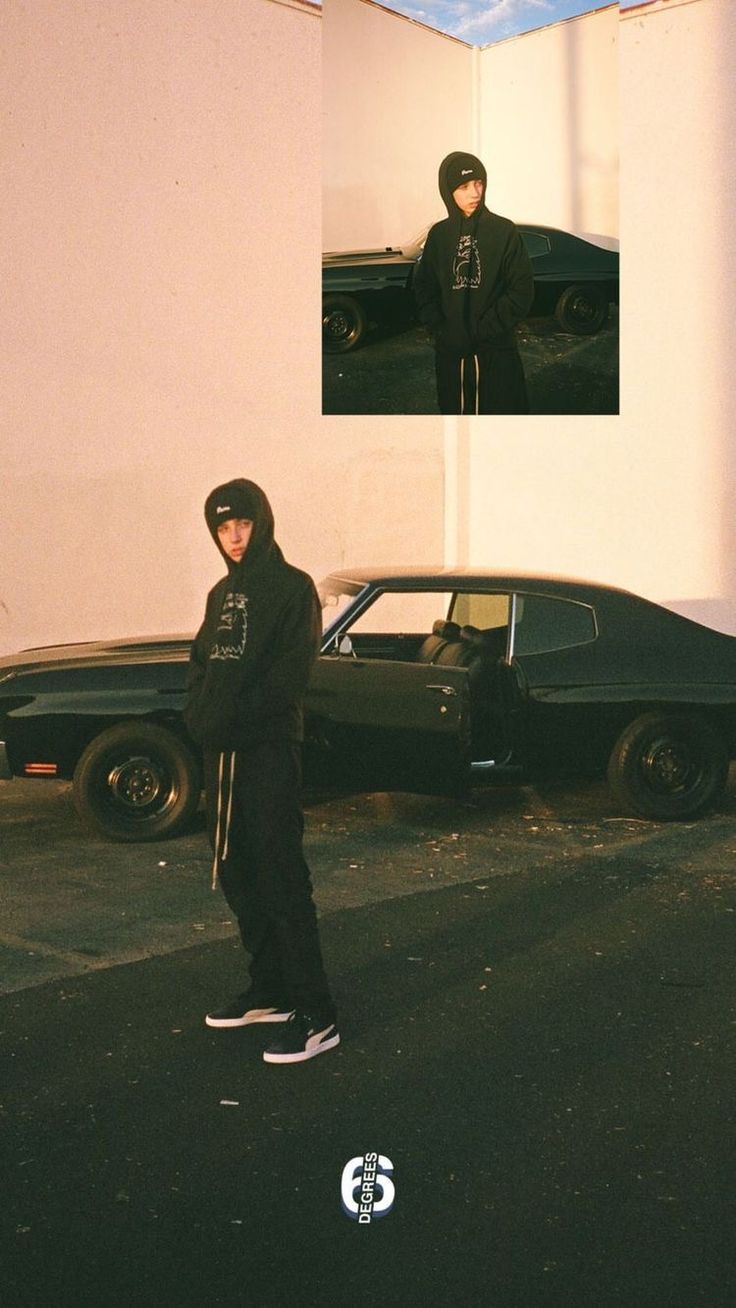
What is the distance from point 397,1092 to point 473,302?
944 cm

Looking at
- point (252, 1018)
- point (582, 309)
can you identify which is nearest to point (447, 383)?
point (582, 309)

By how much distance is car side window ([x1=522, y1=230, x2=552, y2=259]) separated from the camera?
1305 centimetres

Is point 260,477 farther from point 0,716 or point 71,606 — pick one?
point 0,716

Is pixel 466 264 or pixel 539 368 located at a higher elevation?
pixel 466 264

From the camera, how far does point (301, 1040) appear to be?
4.73 m

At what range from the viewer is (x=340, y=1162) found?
A: 12.9 ft

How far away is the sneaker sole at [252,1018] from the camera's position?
5.00 m

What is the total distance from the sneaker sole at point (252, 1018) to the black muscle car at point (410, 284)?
8.23m

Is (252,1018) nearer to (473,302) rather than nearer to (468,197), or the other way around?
(473,302)

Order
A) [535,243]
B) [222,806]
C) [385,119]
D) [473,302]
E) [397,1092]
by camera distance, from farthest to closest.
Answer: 1. [535,243]
2. [473,302]
3. [385,119]
4. [222,806]
5. [397,1092]

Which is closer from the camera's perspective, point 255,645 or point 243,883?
point 255,645

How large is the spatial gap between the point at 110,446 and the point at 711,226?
17.4 ft

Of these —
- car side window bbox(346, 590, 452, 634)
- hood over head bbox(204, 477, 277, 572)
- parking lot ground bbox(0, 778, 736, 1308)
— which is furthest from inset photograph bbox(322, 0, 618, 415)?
hood over head bbox(204, 477, 277, 572)

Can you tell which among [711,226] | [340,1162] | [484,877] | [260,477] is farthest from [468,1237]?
[711,226]
